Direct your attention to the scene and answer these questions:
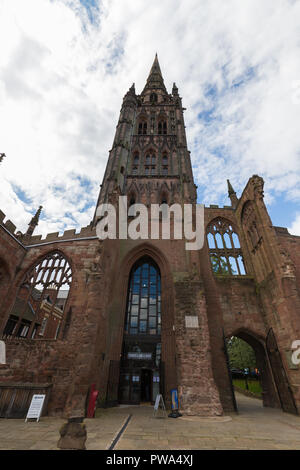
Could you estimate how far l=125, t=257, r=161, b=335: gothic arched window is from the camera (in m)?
13.5

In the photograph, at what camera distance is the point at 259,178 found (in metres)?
15.7

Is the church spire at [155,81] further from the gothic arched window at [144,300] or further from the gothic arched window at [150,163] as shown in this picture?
the gothic arched window at [144,300]

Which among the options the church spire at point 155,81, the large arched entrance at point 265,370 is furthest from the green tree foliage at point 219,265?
the church spire at point 155,81

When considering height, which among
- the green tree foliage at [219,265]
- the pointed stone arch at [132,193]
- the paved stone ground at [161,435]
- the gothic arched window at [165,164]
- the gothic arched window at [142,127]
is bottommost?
the paved stone ground at [161,435]

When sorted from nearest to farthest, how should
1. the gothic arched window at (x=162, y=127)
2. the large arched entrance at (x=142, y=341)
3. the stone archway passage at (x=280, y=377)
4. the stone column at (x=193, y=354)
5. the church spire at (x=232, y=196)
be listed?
the stone column at (x=193, y=354), the stone archway passage at (x=280, y=377), the large arched entrance at (x=142, y=341), the church spire at (x=232, y=196), the gothic arched window at (x=162, y=127)

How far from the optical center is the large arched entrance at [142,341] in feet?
39.6

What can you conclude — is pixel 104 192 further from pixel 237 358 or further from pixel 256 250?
pixel 237 358

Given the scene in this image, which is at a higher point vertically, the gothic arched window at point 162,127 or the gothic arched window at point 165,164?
the gothic arched window at point 162,127

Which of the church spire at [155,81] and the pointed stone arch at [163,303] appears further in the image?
the church spire at [155,81]

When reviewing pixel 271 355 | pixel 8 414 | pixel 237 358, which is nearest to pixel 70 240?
pixel 8 414

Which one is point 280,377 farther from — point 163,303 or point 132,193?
point 132,193

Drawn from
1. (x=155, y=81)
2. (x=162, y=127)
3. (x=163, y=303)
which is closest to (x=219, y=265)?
(x=163, y=303)

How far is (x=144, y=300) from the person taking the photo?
1452cm

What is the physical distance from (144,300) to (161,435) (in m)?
8.68
